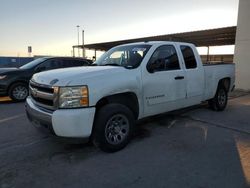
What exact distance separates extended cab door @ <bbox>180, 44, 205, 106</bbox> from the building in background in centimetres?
727

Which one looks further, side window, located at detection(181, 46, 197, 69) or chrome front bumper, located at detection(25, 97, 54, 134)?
side window, located at detection(181, 46, 197, 69)

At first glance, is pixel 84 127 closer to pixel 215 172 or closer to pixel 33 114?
pixel 33 114

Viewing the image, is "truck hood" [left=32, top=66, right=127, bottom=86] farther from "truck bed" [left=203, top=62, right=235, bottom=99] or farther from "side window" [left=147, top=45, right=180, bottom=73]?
"truck bed" [left=203, top=62, right=235, bottom=99]

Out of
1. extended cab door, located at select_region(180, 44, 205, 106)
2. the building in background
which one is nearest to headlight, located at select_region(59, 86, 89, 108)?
extended cab door, located at select_region(180, 44, 205, 106)

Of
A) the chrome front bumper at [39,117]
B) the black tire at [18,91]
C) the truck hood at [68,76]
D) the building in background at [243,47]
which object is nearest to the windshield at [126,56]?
the truck hood at [68,76]

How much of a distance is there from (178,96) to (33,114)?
119 inches

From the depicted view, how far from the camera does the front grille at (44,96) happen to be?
385 centimetres

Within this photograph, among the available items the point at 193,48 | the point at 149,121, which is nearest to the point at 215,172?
the point at 149,121

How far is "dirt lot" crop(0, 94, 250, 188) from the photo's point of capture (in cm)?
328

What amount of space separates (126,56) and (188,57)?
1.66 meters

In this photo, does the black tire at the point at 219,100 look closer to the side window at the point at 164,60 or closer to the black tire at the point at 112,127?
the side window at the point at 164,60

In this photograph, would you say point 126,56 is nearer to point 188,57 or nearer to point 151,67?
point 151,67

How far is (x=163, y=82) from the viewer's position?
4.97 meters

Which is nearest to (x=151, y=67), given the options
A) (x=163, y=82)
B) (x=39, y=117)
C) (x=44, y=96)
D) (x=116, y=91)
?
(x=163, y=82)
